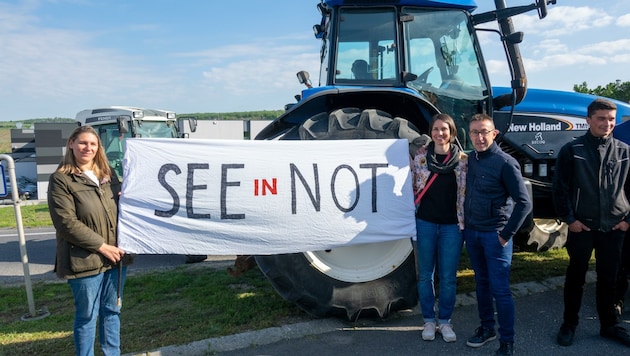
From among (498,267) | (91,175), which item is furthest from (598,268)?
(91,175)

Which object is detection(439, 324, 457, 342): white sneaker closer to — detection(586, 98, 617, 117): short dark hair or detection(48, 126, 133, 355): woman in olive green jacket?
detection(586, 98, 617, 117): short dark hair

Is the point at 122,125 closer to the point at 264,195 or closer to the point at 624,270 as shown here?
the point at 264,195

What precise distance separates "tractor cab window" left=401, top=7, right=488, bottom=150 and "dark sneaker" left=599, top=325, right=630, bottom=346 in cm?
195

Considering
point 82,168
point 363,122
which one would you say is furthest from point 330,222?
point 82,168

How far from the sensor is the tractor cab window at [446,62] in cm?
409

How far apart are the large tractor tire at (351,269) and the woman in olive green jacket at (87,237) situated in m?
1.08

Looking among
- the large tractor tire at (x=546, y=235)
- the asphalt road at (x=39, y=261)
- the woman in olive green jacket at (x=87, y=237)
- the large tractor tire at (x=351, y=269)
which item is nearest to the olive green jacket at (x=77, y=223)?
the woman in olive green jacket at (x=87, y=237)

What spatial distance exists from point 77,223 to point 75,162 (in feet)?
1.29

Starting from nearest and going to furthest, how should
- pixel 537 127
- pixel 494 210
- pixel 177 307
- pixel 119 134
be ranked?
pixel 494 210
pixel 177 307
pixel 537 127
pixel 119 134

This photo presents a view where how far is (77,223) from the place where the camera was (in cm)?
254

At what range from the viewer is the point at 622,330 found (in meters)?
3.13

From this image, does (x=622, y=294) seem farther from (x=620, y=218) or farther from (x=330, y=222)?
(x=330, y=222)

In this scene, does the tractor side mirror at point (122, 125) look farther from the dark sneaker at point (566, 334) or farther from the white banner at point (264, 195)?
the dark sneaker at point (566, 334)

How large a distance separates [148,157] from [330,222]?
144 cm
